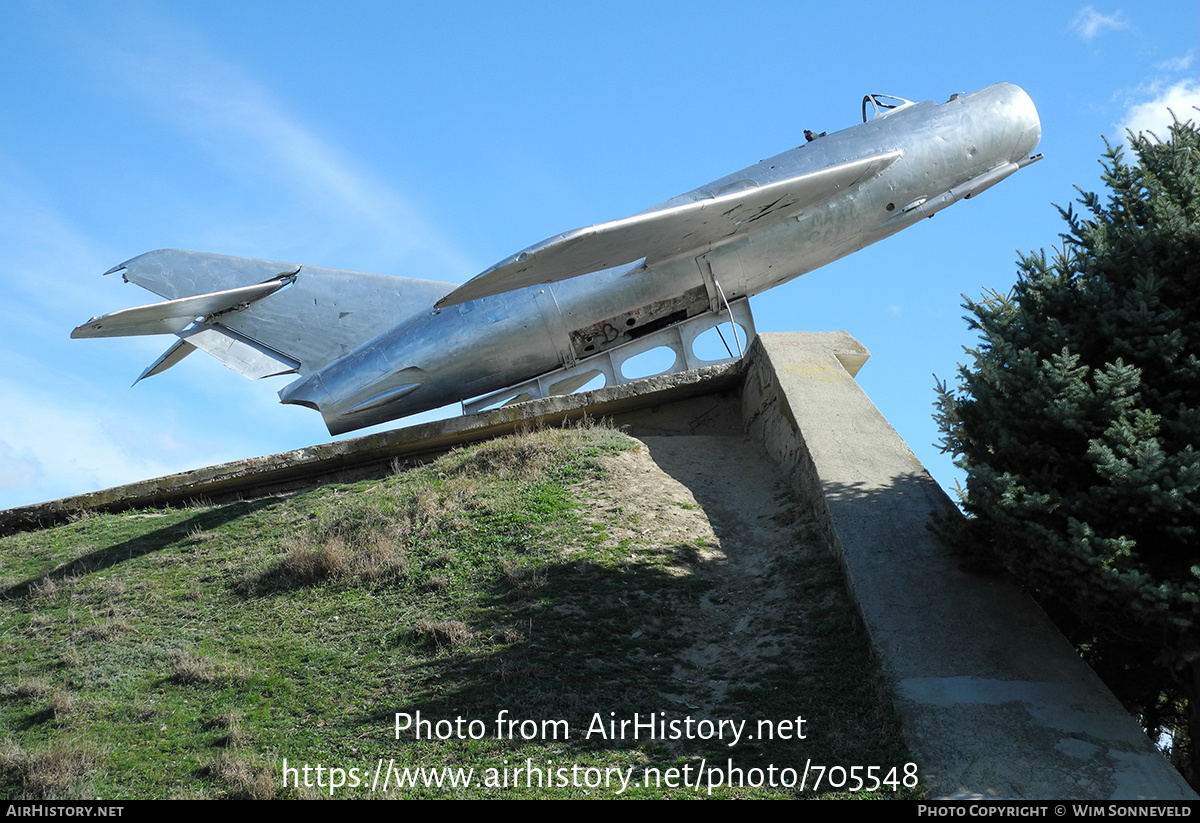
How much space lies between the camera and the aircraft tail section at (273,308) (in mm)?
16812

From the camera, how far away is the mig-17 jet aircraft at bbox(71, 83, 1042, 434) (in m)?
16.0

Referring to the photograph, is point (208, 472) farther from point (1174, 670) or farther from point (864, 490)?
point (1174, 670)

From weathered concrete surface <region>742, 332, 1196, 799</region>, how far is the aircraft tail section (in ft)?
26.9

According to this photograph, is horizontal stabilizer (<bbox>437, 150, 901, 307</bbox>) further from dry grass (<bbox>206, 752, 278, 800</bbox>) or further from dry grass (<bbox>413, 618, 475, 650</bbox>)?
dry grass (<bbox>206, 752, 278, 800</bbox>)

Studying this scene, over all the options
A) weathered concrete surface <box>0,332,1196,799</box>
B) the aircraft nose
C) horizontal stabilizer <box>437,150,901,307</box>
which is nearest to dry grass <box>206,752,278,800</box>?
weathered concrete surface <box>0,332,1196,799</box>

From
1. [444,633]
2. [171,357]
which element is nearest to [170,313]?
[171,357]

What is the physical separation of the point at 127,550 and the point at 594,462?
5534 mm

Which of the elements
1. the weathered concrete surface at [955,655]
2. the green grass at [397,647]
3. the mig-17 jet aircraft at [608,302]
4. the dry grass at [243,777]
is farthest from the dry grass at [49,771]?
the mig-17 jet aircraft at [608,302]

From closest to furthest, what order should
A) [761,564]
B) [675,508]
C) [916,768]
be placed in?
1. [916,768]
2. [761,564]
3. [675,508]

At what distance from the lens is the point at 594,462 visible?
38.9ft

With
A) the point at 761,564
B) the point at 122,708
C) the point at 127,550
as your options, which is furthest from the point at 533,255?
the point at 122,708

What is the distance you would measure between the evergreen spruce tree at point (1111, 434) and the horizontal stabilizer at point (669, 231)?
5593 mm

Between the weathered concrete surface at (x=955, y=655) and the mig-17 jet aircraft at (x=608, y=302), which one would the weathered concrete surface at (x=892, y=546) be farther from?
the mig-17 jet aircraft at (x=608, y=302)

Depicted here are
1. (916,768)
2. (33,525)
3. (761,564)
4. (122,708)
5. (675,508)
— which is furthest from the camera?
(33,525)
